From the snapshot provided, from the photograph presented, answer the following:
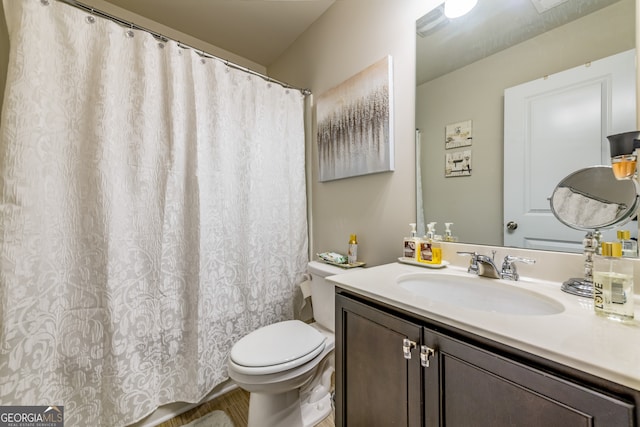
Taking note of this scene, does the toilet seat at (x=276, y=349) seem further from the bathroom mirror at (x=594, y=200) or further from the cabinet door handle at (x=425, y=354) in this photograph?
the bathroom mirror at (x=594, y=200)

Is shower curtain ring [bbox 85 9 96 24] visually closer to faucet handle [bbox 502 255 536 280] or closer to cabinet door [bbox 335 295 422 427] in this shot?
cabinet door [bbox 335 295 422 427]

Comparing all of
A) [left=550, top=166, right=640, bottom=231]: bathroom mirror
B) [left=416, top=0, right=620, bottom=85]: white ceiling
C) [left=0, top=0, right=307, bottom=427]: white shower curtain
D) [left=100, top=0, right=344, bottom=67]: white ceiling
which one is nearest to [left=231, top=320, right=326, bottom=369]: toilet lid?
[left=0, top=0, right=307, bottom=427]: white shower curtain

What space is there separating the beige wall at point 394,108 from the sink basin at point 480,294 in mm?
315

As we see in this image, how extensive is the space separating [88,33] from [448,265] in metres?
1.89

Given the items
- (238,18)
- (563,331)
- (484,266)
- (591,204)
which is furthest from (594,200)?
(238,18)

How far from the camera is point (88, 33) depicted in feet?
3.58

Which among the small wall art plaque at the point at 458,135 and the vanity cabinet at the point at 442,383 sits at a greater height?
the small wall art plaque at the point at 458,135

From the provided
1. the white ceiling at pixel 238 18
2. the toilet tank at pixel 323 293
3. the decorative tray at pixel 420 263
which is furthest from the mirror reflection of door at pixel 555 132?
A: the white ceiling at pixel 238 18

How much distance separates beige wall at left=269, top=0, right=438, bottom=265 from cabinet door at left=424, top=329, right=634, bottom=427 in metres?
0.72

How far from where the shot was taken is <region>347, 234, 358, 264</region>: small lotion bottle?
144cm

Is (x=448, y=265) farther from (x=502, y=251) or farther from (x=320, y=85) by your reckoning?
(x=320, y=85)

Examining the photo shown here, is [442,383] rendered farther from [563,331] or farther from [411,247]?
[411,247]

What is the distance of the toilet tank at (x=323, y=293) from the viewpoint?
1.37 metres

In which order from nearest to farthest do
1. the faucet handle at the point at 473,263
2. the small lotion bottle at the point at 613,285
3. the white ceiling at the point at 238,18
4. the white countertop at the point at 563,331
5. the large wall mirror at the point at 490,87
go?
1. the white countertop at the point at 563,331
2. the small lotion bottle at the point at 613,285
3. the large wall mirror at the point at 490,87
4. the faucet handle at the point at 473,263
5. the white ceiling at the point at 238,18
